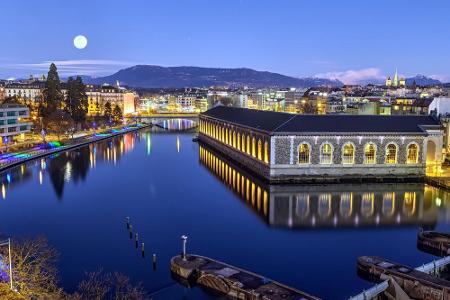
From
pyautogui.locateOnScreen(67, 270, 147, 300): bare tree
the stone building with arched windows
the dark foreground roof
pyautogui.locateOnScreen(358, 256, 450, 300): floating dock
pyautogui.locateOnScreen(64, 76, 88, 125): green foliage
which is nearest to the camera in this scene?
pyautogui.locateOnScreen(67, 270, 147, 300): bare tree

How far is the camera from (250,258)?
20969mm

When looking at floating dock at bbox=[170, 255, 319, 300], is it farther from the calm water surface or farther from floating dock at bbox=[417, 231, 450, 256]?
floating dock at bbox=[417, 231, 450, 256]

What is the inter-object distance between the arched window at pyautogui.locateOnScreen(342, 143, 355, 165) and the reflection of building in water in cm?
264

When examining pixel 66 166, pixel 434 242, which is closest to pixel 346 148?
pixel 434 242

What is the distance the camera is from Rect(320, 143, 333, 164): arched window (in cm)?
3772

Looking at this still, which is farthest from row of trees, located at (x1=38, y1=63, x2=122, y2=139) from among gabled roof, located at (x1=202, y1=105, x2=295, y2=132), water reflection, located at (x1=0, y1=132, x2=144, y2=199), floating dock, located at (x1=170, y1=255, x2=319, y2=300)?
floating dock, located at (x1=170, y1=255, x2=319, y2=300)

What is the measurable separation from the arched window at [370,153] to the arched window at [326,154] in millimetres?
2803

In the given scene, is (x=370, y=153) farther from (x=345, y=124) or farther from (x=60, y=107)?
(x=60, y=107)

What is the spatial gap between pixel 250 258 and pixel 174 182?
62.3 feet

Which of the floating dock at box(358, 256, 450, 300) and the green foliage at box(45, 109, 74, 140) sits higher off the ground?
the green foliage at box(45, 109, 74, 140)

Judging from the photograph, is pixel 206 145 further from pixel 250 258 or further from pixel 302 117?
pixel 250 258

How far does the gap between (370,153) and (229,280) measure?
79.3 ft

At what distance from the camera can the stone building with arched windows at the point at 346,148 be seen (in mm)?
37375

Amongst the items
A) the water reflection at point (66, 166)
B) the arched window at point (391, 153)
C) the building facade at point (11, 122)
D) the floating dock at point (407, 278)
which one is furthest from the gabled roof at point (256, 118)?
the building facade at point (11, 122)
